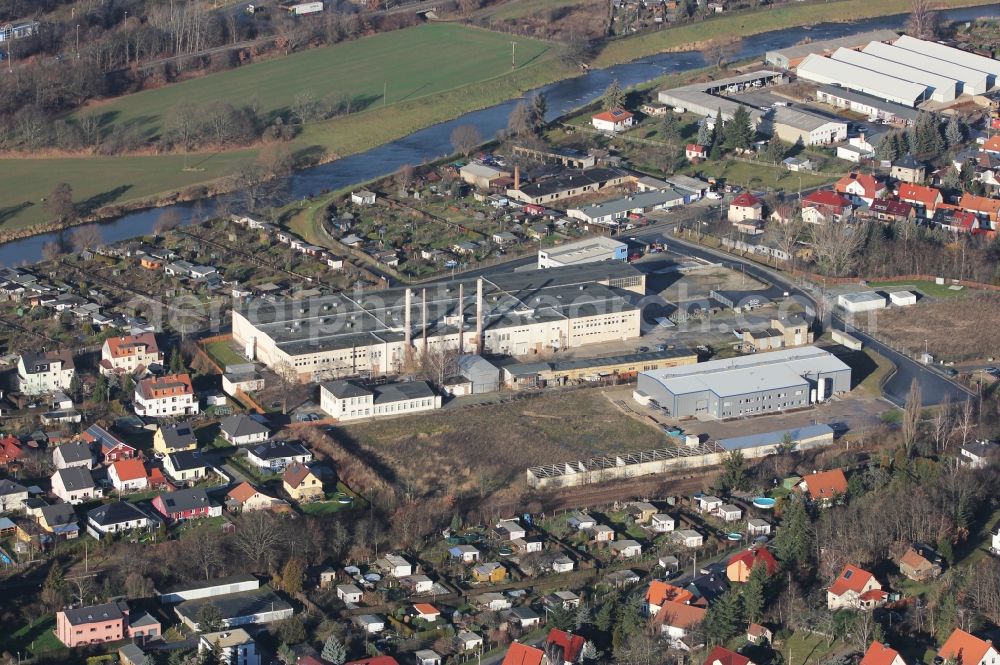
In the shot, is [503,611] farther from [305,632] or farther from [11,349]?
[11,349]

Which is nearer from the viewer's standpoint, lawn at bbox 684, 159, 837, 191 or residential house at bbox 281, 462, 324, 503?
residential house at bbox 281, 462, 324, 503

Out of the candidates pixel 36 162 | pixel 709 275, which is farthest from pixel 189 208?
pixel 709 275

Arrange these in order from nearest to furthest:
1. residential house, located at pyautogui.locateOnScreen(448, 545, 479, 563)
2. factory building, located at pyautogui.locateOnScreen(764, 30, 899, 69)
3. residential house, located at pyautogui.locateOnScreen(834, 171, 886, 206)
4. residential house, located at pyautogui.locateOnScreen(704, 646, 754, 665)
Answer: residential house, located at pyautogui.locateOnScreen(704, 646, 754, 665)
residential house, located at pyautogui.locateOnScreen(448, 545, 479, 563)
residential house, located at pyautogui.locateOnScreen(834, 171, 886, 206)
factory building, located at pyautogui.locateOnScreen(764, 30, 899, 69)

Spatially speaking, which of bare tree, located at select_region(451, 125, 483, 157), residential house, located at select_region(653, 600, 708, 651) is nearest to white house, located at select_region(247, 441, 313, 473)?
residential house, located at select_region(653, 600, 708, 651)

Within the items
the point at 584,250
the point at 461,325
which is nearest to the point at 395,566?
the point at 461,325

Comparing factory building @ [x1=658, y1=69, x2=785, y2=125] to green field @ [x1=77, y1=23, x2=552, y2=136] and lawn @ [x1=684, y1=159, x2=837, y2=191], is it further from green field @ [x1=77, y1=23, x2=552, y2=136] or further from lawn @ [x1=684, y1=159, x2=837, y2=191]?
green field @ [x1=77, y1=23, x2=552, y2=136]

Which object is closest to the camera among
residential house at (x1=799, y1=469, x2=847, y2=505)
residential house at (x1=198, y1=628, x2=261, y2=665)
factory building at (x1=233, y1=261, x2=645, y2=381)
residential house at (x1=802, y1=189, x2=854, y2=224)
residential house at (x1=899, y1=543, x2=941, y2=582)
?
residential house at (x1=198, y1=628, x2=261, y2=665)

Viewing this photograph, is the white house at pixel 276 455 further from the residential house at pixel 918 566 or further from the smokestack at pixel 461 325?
the residential house at pixel 918 566
